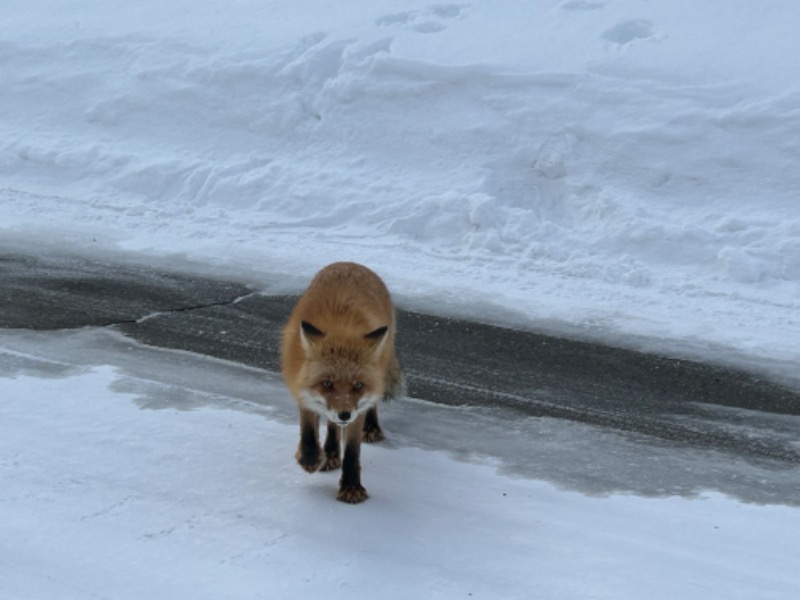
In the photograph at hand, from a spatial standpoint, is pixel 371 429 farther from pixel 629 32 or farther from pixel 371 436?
pixel 629 32

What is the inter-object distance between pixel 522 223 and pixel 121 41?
8312mm

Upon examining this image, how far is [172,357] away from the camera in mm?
8352

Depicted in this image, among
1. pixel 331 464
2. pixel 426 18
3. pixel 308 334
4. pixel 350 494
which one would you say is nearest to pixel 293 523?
pixel 350 494

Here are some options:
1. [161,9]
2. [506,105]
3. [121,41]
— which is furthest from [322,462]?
[161,9]

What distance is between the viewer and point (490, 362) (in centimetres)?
858

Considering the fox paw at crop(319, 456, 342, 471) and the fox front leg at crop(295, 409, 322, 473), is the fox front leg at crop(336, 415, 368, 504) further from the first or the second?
the fox paw at crop(319, 456, 342, 471)

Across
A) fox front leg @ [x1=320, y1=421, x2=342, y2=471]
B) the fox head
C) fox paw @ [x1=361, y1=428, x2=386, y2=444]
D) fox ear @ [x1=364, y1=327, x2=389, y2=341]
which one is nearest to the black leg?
fox paw @ [x1=361, y1=428, x2=386, y2=444]

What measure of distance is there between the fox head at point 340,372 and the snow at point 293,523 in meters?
0.64

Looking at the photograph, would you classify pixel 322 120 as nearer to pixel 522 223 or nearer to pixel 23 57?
pixel 522 223

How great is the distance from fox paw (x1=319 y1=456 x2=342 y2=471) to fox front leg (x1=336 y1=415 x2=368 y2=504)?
15.2 inches

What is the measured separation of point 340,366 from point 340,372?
0.12 feet

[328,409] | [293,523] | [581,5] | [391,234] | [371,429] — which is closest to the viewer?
[328,409]

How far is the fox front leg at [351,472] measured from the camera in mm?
6068

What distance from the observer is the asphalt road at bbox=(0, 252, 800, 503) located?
24.6 ft
